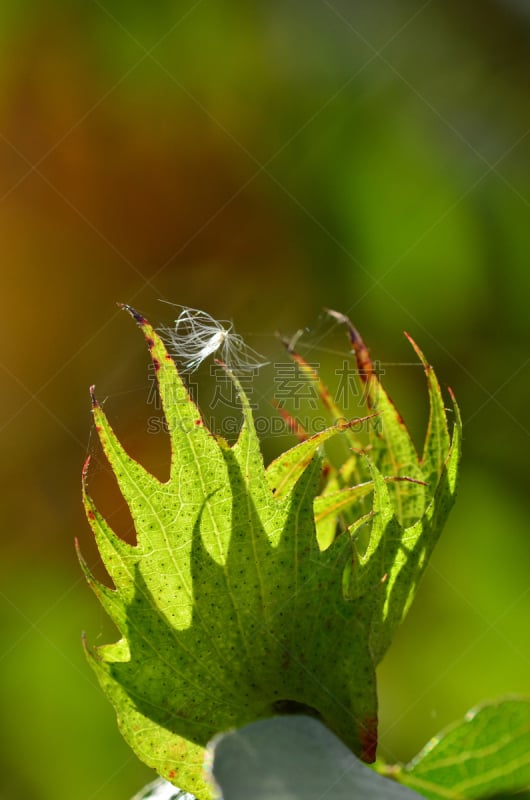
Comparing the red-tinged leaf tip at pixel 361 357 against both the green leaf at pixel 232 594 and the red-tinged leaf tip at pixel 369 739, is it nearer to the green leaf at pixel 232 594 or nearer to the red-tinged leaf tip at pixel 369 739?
the green leaf at pixel 232 594

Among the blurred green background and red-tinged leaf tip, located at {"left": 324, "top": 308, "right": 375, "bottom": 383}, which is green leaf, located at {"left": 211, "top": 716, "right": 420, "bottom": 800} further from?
the blurred green background

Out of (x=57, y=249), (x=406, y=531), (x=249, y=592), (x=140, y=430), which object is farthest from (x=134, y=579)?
(x=57, y=249)

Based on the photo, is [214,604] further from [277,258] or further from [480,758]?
[277,258]

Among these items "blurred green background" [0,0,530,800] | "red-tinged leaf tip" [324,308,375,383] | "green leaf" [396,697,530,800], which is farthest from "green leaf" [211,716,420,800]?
"blurred green background" [0,0,530,800]

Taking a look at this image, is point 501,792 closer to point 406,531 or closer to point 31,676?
point 406,531

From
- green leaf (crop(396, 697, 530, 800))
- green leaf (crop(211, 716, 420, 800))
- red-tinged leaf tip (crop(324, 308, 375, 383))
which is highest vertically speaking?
red-tinged leaf tip (crop(324, 308, 375, 383))

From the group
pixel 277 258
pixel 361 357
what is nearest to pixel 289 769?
pixel 361 357
